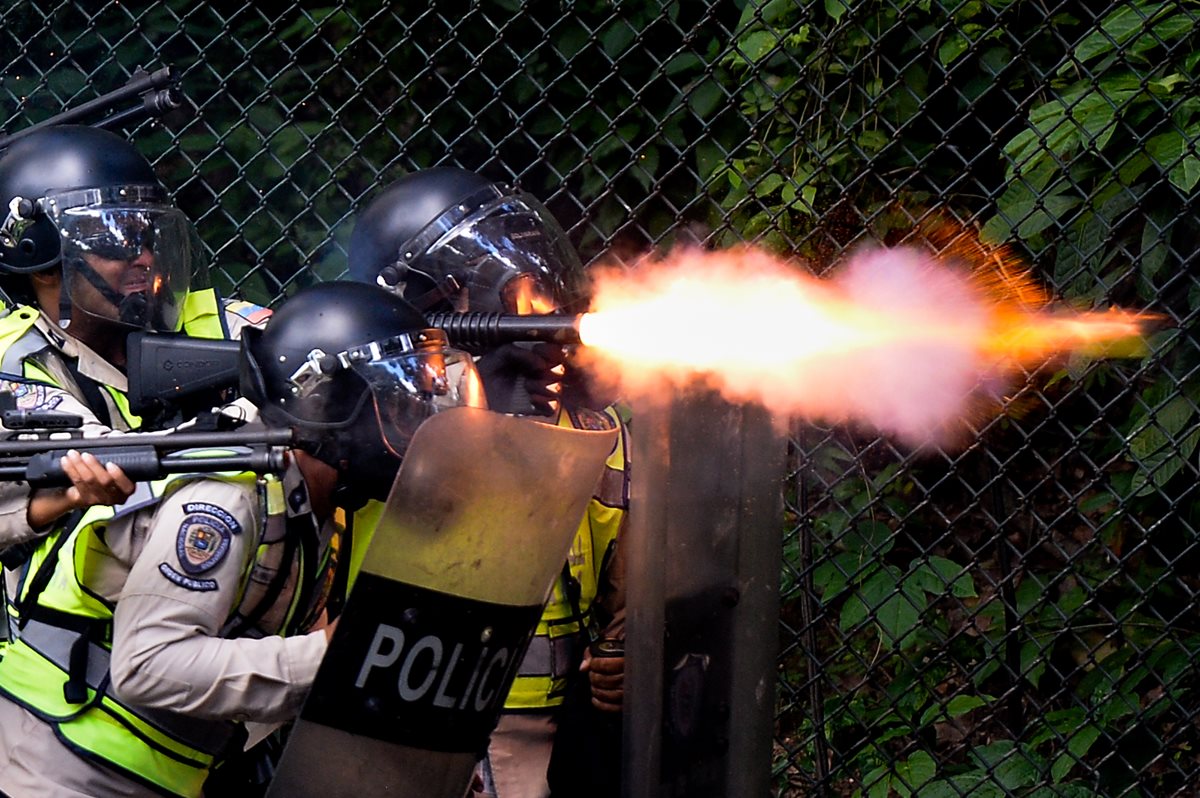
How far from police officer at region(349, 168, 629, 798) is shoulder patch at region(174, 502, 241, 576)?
30.4 inches

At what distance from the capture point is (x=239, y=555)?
258 cm

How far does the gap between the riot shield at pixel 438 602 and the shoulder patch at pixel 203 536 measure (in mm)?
322

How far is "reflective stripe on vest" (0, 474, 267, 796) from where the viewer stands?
2.67 meters

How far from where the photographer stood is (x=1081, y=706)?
3.65 metres

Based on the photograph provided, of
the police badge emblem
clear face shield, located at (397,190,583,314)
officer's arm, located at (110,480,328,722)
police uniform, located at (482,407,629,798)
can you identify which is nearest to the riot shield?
officer's arm, located at (110,480,328,722)

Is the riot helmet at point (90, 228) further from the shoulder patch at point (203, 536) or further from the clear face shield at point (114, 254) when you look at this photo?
the shoulder patch at point (203, 536)

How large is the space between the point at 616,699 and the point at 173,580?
102 cm

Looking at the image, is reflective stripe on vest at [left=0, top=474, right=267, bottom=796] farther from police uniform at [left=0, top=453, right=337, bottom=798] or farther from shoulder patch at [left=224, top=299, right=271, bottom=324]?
shoulder patch at [left=224, top=299, right=271, bottom=324]

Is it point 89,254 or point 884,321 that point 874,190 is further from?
point 89,254

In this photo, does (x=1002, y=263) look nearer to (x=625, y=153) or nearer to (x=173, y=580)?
(x=625, y=153)

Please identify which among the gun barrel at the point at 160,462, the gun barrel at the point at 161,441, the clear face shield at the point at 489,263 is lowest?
the gun barrel at the point at 160,462

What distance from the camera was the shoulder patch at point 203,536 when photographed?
2.52 metres

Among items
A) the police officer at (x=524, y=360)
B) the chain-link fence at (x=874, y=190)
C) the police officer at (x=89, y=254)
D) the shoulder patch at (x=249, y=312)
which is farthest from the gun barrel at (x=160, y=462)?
the chain-link fence at (x=874, y=190)

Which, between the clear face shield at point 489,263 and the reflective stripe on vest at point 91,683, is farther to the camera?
the clear face shield at point 489,263
